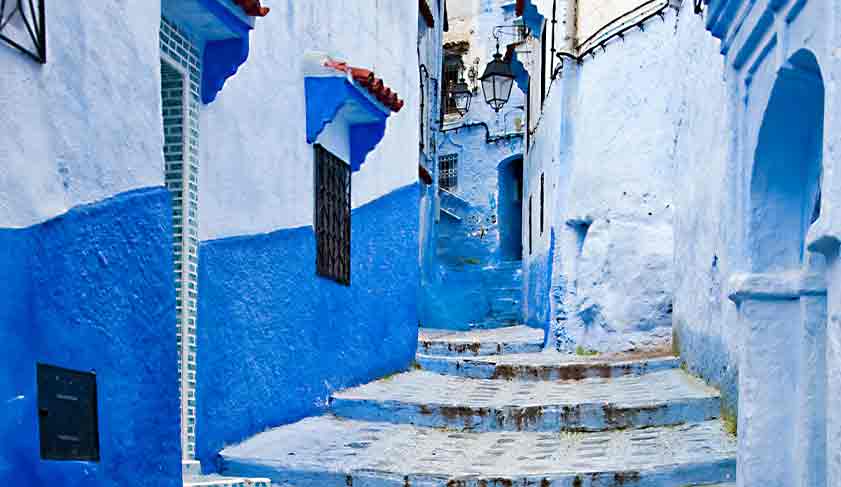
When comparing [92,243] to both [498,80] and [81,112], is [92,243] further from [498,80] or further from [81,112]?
[498,80]

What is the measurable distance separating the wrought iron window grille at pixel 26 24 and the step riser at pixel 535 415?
15.6 ft

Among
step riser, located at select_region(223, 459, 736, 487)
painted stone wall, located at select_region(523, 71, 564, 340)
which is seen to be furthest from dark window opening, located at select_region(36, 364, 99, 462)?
painted stone wall, located at select_region(523, 71, 564, 340)

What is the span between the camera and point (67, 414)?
3609 mm

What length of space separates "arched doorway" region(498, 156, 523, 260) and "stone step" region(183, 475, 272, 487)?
19.0m

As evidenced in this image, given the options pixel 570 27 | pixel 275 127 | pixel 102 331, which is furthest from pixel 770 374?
pixel 570 27

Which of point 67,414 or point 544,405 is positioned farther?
point 544,405

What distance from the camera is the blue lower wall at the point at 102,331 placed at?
131 inches

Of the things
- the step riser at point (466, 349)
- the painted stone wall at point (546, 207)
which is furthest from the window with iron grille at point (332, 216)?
the painted stone wall at point (546, 207)

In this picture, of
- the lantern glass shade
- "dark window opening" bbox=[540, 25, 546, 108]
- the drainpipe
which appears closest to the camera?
the drainpipe

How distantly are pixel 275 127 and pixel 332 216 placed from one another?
1.40 meters

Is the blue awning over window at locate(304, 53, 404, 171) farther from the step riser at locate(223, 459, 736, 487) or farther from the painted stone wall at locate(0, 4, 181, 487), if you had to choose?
the painted stone wall at locate(0, 4, 181, 487)

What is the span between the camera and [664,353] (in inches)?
389

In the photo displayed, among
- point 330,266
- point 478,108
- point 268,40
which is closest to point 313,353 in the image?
point 330,266

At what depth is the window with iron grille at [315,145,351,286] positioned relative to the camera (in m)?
7.62
